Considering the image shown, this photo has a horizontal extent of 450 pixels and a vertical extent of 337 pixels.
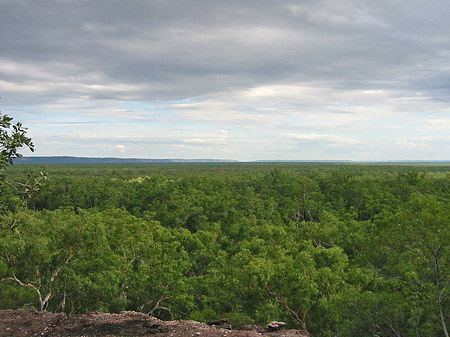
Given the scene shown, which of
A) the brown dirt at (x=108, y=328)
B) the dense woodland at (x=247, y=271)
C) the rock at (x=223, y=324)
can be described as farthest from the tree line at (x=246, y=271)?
the rock at (x=223, y=324)

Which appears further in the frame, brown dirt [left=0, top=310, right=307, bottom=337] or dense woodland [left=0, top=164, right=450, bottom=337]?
dense woodland [left=0, top=164, right=450, bottom=337]

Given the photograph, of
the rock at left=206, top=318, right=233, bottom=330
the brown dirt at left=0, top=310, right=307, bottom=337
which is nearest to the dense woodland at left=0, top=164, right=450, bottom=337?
the brown dirt at left=0, top=310, right=307, bottom=337

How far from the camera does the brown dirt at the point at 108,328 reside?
1280cm

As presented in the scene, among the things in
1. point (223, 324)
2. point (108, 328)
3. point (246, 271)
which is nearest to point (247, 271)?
point (246, 271)

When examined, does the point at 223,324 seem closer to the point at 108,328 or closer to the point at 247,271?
the point at 108,328

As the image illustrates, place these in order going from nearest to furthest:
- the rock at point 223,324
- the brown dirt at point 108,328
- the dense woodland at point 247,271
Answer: the brown dirt at point 108,328, the rock at point 223,324, the dense woodland at point 247,271

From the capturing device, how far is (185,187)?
65.0 meters

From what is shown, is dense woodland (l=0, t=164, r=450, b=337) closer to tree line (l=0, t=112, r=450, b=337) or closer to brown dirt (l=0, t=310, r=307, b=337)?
tree line (l=0, t=112, r=450, b=337)

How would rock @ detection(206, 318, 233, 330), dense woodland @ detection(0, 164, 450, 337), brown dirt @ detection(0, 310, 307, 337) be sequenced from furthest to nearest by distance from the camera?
dense woodland @ detection(0, 164, 450, 337), rock @ detection(206, 318, 233, 330), brown dirt @ detection(0, 310, 307, 337)

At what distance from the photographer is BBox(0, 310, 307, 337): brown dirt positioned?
12.8 m

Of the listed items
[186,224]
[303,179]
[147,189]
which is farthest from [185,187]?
[303,179]

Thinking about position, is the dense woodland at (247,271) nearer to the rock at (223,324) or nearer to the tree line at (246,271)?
the tree line at (246,271)

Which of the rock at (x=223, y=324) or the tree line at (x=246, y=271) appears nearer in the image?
the rock at (x=223, y=324)

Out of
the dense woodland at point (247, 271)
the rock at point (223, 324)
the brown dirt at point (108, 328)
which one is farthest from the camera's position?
the dense woodland at point (247, 271)
